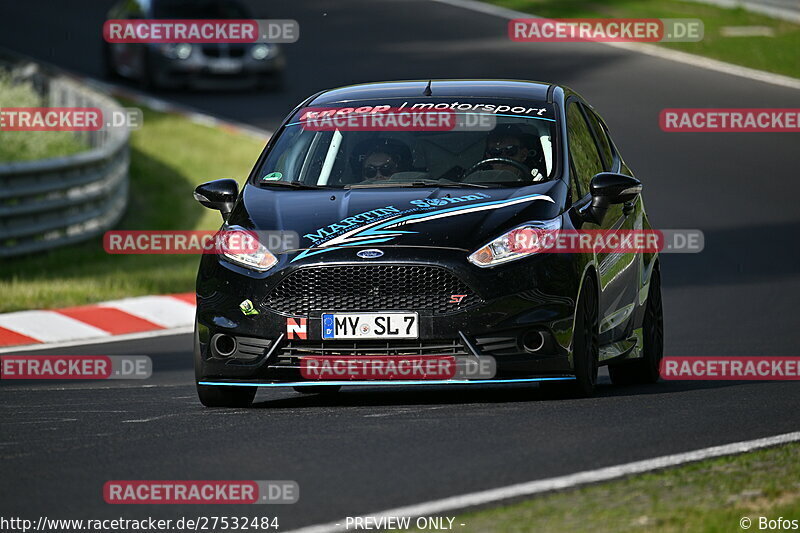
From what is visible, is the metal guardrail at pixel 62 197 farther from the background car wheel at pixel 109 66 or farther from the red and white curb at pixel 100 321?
the background car wheel at pixel 109 66

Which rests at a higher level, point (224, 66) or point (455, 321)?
point (455, 321)

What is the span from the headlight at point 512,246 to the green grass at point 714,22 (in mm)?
→ 21528

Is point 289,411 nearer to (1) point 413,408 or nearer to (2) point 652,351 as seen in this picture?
(1) point 413,408

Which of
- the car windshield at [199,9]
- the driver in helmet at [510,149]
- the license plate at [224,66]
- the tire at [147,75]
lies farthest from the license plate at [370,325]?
the car windshield at [199,9]

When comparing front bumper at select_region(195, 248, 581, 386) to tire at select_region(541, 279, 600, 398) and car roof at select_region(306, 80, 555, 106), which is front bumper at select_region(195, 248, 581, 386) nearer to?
tire at select_region(541, 279, 600, 398)

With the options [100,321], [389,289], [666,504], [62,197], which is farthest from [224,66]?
[666,504]

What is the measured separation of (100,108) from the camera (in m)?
22.9

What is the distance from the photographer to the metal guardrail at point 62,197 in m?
17.6

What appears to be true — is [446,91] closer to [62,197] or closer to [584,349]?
[584,349]

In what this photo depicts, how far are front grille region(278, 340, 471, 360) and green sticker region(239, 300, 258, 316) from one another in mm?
243

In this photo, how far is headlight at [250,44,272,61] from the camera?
29906 mm

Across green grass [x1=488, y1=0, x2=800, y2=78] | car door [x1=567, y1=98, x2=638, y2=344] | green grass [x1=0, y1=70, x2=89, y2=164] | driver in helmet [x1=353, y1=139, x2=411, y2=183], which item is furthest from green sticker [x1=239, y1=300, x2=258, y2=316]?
green grass [x1=488, y1=0, x2=800, y2=78]

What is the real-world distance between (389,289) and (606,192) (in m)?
1.57

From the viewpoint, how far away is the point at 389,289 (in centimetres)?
882
